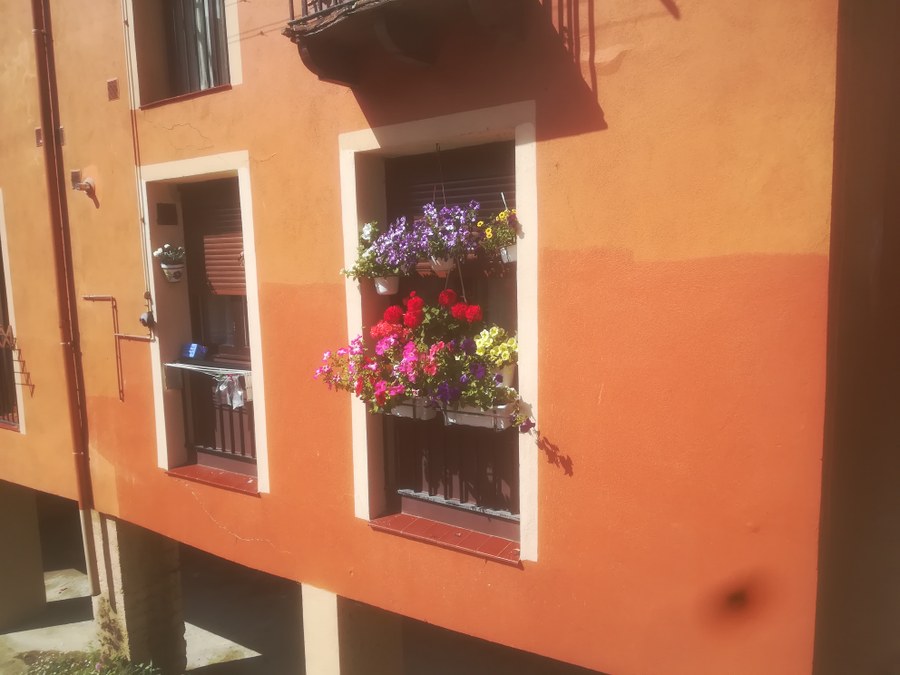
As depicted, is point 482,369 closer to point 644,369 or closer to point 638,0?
point 644,369

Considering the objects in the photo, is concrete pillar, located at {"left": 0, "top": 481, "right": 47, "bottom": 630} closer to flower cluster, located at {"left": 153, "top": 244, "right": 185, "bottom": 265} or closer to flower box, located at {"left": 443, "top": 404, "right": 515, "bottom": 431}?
flower cluster, located at {"left": 153, "top": 244, "right": 185, "bottom": 265}

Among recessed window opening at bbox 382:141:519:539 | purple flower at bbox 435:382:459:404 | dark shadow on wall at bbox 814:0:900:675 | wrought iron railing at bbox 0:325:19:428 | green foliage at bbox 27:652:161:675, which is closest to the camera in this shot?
dark shadow on wall at bbox 814:0:900:675

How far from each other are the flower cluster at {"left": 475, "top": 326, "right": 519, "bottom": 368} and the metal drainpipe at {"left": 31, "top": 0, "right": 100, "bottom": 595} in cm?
456

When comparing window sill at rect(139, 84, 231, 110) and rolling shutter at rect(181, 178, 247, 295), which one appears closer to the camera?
window sill at rect(139, 84, 231, 110)

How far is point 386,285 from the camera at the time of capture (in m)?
4.18

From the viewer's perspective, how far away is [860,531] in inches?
163

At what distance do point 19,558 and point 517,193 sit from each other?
378 inches

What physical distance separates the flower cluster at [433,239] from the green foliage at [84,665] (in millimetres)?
5447

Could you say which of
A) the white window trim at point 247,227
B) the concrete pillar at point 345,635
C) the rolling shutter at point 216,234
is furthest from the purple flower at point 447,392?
the rolling shutter at point 216,234

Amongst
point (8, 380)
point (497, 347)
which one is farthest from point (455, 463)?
point (8, 380)

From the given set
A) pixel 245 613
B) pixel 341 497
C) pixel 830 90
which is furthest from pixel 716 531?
pixel 245 613

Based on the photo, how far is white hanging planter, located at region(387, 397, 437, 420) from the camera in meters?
4.06

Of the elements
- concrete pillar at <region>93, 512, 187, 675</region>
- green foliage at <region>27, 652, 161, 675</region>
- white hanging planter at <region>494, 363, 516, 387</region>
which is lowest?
green foliage at <region>27, 652, 161, 675</region>

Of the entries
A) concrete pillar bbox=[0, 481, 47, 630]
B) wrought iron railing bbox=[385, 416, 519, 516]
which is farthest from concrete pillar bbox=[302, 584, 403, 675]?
concrete pillar bbox=[0, 481, 47, 630]
